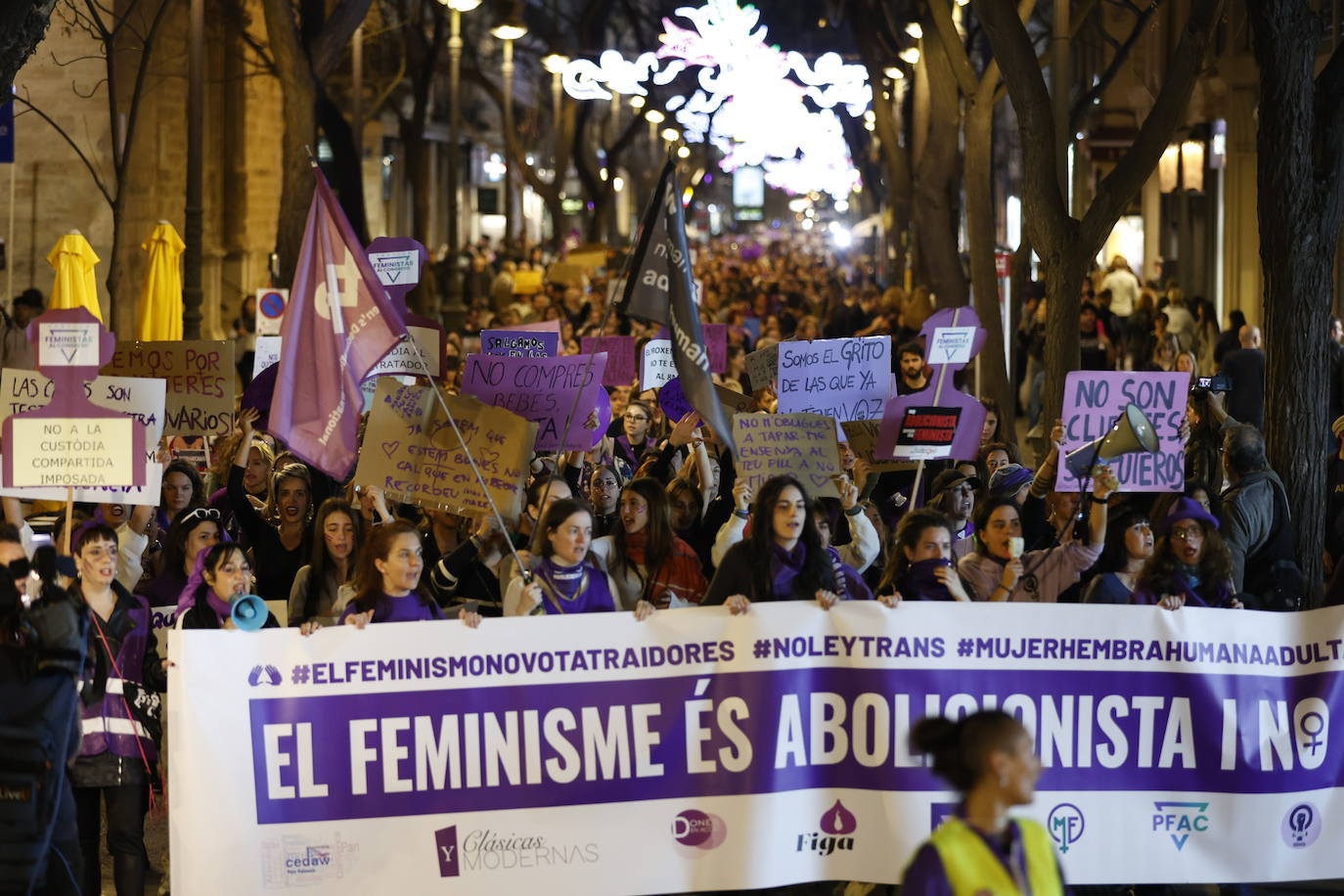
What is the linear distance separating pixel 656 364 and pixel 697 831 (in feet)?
19.2

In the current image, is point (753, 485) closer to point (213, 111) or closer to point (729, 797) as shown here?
point (729, 797)

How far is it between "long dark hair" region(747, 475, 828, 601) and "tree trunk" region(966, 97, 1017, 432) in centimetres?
1161

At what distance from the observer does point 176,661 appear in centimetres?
691

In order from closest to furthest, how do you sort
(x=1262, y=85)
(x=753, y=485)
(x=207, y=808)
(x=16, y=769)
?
(x=16, y=769) < (x=207, y=808) < (x=753, y=485) < (x=1262, y=85)

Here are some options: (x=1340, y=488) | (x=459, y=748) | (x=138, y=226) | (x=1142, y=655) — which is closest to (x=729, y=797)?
(x=459, y=748)

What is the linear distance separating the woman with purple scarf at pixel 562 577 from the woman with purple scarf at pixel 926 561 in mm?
1098

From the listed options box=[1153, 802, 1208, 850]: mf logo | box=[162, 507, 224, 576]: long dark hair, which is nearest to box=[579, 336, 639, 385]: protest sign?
box=[162, 507, 224, 576]: long dark hair

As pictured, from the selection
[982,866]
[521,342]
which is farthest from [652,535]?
[521,342]

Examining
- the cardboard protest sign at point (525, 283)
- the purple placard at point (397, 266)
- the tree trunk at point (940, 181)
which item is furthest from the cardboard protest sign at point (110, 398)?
the cardboard protest sign at point (525, 283)

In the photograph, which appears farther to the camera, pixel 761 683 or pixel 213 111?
pixel 213 111

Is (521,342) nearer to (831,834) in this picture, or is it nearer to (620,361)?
(620,361)

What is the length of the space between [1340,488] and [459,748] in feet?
21.7

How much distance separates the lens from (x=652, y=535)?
8.20 metres

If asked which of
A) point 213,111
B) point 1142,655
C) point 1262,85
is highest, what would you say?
point 213,111
